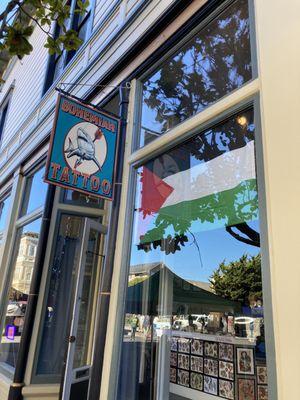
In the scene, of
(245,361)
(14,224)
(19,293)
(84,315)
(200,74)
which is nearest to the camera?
(245,361)

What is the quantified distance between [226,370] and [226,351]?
17cm

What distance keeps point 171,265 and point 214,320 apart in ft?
2.22

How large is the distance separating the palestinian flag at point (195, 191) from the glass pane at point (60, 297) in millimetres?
2167

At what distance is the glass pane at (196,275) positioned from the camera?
277 cm

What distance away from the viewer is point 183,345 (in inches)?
146

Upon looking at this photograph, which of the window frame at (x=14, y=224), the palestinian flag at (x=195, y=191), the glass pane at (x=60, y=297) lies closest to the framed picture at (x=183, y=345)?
the palestinian flag at (x=195, y=191)

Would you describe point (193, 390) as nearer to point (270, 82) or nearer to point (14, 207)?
point (270, 82)

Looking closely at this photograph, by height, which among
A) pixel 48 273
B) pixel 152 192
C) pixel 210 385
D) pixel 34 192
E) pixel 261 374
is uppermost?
pixel 34 192

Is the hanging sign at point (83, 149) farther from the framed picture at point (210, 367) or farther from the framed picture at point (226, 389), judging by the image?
the framed picture at point (226, 389)

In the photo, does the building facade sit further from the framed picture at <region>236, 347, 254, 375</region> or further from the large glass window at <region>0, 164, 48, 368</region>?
the large glass window at <region>0, 164, 48, 368</region>

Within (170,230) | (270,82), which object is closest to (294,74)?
(270,82)

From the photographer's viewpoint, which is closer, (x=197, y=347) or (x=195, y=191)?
(x=195, y=191)

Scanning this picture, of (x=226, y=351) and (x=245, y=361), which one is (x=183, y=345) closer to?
(x=226, y=351)

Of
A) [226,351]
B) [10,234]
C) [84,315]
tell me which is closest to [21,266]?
[10,234]
